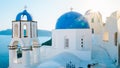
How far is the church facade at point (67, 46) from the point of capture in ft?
44.7

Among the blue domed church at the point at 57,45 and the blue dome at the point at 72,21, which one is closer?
the blue domed church at the point at 57,45

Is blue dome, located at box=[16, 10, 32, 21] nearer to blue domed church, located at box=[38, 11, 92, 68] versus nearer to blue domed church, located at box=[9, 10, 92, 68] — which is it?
blue domed church, located at box=[9, 10, 92, 68]

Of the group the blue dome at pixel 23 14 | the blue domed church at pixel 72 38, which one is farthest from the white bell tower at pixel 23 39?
the blue domed church at pixel 72 38

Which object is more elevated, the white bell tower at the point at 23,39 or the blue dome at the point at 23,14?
the blue dome at the point at 23,14

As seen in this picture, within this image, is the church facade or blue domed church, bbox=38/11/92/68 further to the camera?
blue domed church, bbox=38/11/92/68

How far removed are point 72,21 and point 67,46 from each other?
6.89ft

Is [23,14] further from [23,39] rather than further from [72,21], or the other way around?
[72,21]

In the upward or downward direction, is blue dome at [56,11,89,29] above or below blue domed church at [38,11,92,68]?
above

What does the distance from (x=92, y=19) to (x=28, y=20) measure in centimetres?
1129

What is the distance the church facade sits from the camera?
13625mm

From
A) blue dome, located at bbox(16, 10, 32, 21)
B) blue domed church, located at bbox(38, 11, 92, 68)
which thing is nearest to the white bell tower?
blue dome, located at bbox(16, 10, 32, 21)

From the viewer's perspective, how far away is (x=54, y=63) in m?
13.4

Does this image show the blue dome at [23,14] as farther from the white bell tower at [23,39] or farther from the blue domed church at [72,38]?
the blue domed church at [72,38]

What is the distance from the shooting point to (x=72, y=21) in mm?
17125
